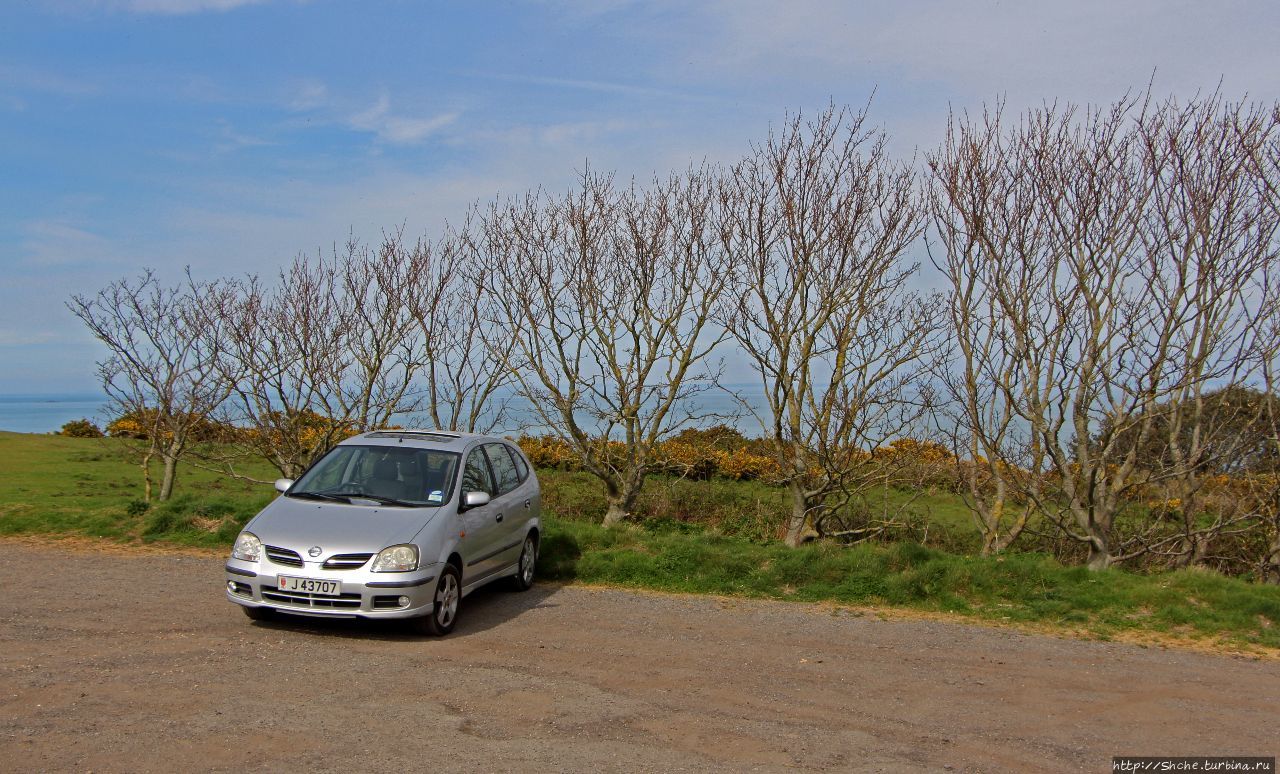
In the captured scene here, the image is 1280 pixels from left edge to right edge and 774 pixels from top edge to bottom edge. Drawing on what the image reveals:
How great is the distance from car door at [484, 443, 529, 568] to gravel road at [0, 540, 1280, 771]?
58 centimetres

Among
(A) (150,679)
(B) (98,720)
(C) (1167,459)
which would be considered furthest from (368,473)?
(C) (1167,459)

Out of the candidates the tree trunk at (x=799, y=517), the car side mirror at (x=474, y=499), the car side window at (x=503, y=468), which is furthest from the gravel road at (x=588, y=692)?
the tree trunk at (x=799, y=517)

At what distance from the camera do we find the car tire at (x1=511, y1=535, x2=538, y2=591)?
10.3 m

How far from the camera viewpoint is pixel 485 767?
5.16 metres


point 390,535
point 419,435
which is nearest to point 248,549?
point 390,535

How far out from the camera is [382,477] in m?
Answer: 9.31

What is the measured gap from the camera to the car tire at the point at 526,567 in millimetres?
10273

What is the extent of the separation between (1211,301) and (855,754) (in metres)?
8.94

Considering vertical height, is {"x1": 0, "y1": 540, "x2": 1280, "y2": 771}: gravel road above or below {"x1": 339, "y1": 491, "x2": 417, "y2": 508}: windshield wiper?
below

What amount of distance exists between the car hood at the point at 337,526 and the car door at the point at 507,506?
1195 mm

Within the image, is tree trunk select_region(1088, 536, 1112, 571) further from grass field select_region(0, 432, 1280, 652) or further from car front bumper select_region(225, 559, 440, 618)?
car front bumper select_region(225, 559, 440, 618)

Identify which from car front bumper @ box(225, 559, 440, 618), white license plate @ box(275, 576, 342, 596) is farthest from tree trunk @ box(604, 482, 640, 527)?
white license plate @ box(275, 576, 342, 596)

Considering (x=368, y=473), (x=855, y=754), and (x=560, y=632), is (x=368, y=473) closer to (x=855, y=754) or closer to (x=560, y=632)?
(x=560, y=632)

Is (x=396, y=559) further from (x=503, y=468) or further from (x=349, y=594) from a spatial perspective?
(x=503, y=468)
